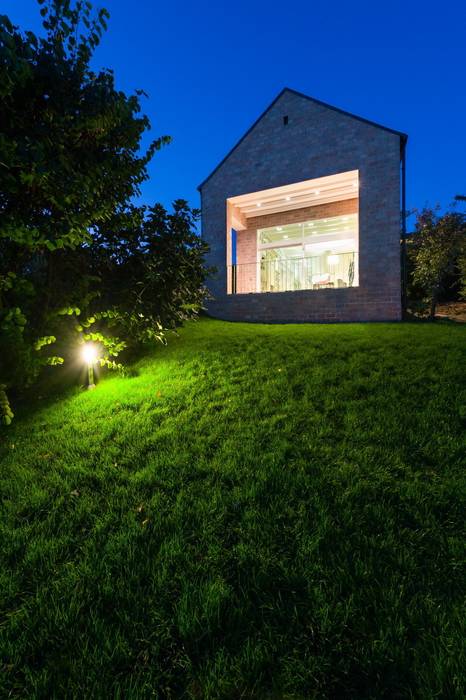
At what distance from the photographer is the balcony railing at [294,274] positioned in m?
12.4

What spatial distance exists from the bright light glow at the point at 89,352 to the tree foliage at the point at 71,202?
23cm

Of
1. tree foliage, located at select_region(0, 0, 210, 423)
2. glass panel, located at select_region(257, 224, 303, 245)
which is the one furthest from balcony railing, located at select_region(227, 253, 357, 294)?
tree foliage, located at select_region(0, 0, 210, 423)

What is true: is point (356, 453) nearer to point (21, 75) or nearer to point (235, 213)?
point (21, 75)

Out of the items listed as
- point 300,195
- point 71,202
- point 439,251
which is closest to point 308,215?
point 300,195

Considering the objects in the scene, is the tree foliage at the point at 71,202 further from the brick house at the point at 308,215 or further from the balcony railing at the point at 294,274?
the balcony railing at the point at 294,274

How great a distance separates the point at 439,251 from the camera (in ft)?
45.8

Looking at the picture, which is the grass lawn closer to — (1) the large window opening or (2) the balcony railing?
(2) the balcony railing

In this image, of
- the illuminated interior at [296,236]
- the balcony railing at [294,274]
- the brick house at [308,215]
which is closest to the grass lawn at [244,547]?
the brick house at [308,215]

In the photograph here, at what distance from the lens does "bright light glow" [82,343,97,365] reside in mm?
5438

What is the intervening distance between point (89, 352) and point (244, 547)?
4390 mm

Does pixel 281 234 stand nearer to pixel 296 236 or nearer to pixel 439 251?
pixel 296 236

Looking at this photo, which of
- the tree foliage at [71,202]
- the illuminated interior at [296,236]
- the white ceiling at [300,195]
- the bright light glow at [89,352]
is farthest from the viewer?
the illuminated interior at [296,236]

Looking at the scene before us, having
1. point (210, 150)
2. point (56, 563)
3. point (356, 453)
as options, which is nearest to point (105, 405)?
point (56, 563)

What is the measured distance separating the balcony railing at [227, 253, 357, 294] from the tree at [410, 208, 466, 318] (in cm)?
406
